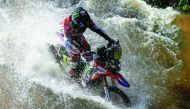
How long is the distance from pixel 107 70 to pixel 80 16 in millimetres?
1308

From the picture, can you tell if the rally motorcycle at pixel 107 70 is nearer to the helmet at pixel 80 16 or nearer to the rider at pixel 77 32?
the rider at pixel 77 32

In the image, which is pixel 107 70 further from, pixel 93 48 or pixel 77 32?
pixel 93 48

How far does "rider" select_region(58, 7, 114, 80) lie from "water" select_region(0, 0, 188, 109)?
3.25 feet

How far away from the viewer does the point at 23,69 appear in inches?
375

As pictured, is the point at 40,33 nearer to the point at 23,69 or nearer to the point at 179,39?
the point at 23,69

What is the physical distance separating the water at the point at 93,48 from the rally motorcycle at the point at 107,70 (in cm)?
29

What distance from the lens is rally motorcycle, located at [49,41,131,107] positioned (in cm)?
743

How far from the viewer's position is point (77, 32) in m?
8.20

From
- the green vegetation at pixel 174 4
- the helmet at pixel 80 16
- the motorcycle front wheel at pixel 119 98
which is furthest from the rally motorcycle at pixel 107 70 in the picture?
the green vegetation at pixel 174 4

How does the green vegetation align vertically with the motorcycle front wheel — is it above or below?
above

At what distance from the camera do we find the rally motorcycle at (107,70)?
7.43 meters

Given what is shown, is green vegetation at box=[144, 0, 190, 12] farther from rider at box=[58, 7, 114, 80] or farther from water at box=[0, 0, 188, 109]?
rider at box=[58, 7, 114, 80]

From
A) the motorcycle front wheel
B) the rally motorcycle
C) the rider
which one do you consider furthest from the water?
the rider

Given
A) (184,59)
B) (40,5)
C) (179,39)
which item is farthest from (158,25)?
(40,5)
